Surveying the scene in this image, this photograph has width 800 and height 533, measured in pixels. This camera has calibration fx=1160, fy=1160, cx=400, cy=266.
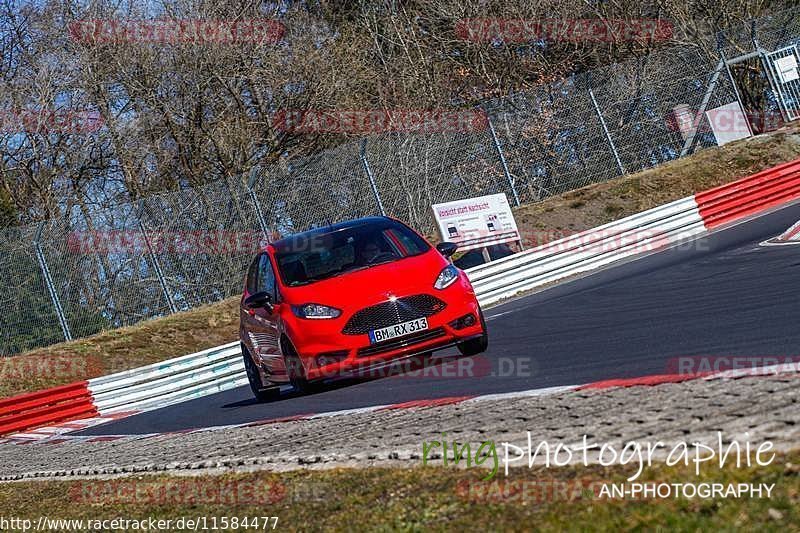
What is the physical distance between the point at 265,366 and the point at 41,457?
97.7 inches

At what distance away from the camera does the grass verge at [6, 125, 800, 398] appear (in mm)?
21484

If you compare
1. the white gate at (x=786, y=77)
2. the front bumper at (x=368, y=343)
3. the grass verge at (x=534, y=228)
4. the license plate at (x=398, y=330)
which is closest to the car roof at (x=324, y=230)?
the front bumper at (x=368, y=343)

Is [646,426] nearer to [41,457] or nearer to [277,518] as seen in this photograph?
[277,518]

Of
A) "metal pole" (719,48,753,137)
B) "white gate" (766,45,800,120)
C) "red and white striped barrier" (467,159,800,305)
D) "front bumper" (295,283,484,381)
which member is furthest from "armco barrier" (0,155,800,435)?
"front bumper" (295,283,484,381)

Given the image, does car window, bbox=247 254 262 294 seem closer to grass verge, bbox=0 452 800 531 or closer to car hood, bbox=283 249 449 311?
car hood, bbox=283 249 449 311

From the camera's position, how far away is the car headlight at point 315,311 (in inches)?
419

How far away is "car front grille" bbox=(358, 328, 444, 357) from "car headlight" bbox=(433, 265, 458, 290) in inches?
16.8

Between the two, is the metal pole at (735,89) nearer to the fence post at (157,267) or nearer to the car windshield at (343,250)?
the fence post at (157,267)

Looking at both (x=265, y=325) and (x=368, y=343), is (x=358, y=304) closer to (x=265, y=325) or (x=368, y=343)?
(x=368, y=343)

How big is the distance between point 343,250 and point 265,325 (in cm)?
113

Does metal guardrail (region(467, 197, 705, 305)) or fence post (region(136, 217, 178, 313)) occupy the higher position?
fence post (region(136, 217, 178, 313))

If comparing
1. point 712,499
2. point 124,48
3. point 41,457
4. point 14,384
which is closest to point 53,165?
point 124,48

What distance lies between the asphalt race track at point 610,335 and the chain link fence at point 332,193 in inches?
267

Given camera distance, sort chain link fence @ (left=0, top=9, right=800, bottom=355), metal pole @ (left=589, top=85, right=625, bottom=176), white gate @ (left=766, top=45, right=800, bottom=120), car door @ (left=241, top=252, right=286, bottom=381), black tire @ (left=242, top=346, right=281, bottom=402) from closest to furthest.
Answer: car door @ (left=241, top=252, right=286, bottom=381)
black tire @ (left=242, top=346, right=281, bottom=402)
chain link fence @ (left=0, top=9, right=800, bottom=355)
metal pole @ (left=589, top=85, right=625, bottom=176)
white gate @ (left=766, top=45, right=800, bottom=120)
